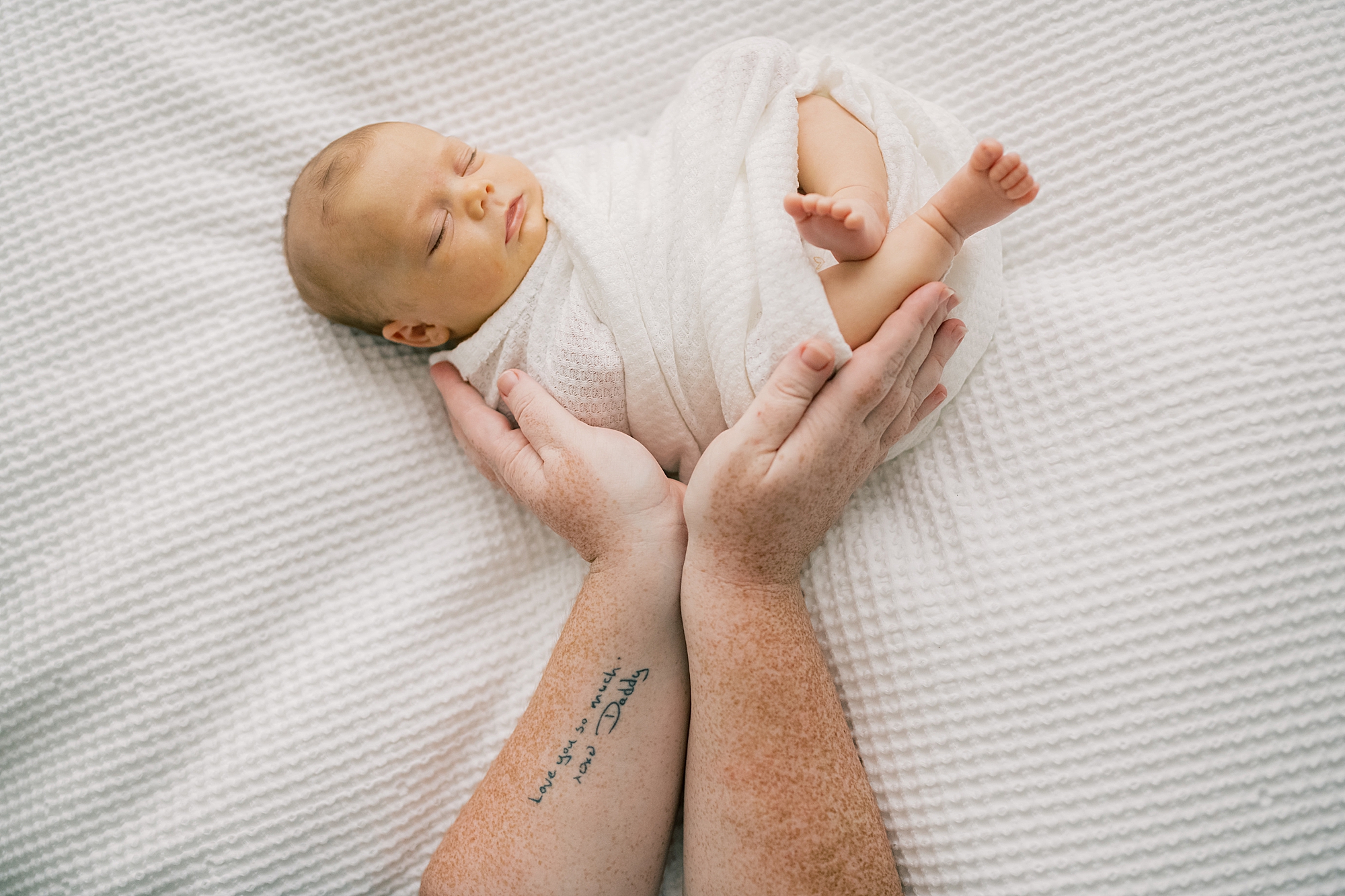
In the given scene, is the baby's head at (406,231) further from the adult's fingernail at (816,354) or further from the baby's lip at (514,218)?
the adult's fingernail at (816,354)

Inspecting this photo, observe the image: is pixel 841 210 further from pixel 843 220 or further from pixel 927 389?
pixel 927 389

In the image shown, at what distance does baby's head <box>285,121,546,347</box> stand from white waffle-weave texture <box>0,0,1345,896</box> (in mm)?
121

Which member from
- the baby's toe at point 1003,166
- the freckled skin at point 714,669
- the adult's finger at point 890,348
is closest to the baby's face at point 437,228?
the freckled skin at point 714,669

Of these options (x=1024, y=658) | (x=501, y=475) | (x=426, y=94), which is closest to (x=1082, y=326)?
(x=1024, y=658)

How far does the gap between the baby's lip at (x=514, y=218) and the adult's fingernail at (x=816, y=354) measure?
1.67 feet

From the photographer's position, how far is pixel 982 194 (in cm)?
88

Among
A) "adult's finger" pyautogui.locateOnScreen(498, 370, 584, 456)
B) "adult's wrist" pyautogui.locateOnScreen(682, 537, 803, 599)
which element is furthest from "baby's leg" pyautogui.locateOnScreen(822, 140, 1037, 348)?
"adult's finger" pyautogui.locateOnScreen(498, 370, 584, 456)

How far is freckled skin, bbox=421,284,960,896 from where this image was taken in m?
0.92

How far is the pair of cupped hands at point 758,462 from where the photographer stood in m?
0.93

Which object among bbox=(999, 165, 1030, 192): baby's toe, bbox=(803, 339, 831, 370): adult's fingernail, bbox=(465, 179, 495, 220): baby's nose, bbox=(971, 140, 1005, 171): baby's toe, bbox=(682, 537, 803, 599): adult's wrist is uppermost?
bbox=(465, 179, 495, 220): baby's nose

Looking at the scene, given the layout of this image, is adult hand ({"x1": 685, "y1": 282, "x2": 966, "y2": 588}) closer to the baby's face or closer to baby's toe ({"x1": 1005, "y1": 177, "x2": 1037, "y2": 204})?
baby's toe ({"x1": 1005, "y1": 177, "x2": 1037, "y2": 204})

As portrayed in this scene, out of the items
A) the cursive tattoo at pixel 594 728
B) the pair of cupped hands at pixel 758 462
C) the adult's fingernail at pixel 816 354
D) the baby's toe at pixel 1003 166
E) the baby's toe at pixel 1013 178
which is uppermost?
the baby's toe at pixel 1003 166

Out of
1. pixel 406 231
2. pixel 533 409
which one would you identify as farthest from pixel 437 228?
pixel 533 409

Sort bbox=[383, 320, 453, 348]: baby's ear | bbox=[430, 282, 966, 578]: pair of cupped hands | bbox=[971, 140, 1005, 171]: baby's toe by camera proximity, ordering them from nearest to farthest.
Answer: bbox=[971, 140, 1005, 171]: baby's toe, bbox=[430, 282, 966, 578]: pair of cupped hands, bbox=[383, 320, 453, 348]: baby's ear
